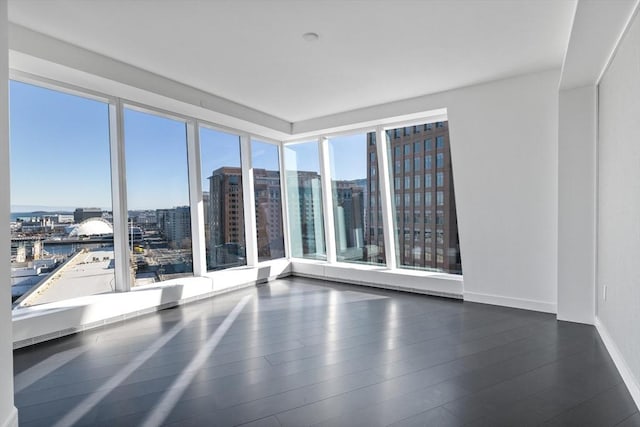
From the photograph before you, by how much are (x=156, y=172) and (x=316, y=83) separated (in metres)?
2.32

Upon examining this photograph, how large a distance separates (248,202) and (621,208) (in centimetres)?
484

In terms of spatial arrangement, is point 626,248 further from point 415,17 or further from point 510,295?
point 415,17

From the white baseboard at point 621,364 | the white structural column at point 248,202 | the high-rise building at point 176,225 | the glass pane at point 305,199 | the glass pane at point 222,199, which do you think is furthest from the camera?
the glass pane at point 305,199

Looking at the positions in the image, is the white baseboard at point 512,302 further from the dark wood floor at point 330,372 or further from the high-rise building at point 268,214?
the high-rise building at point 268,214

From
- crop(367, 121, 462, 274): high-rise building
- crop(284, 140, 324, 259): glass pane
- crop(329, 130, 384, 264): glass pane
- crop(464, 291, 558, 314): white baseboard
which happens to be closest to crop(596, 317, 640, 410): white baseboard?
crop(464, 291, 558, 314): white baseboard

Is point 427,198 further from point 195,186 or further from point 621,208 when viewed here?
point 195,186

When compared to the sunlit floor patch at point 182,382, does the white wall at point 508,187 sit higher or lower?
higher

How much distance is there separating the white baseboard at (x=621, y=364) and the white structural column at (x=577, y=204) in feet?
1.23

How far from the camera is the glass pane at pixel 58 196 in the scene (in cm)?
343

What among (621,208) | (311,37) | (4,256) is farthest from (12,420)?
(621,208)

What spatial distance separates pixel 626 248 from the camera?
247cm

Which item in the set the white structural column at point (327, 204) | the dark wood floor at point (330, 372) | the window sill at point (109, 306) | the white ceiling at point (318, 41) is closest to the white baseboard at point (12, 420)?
the dark wood floor at point (330, 372)

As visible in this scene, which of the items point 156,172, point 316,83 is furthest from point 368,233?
point 156,172

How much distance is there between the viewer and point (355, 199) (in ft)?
19.7
